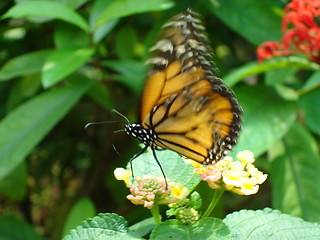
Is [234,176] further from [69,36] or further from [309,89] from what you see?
[69,36]

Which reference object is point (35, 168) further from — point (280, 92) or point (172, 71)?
point (172, 71)

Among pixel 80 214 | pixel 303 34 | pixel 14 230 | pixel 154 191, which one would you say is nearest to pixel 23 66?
pixel 80 214

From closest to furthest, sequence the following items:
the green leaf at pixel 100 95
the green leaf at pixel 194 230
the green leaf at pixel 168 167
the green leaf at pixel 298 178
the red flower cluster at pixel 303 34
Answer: the green leaf at pixel 194 230 → the green leaf at pixel 168 167 → the red flower cluster at pixel 303 34 → the green leaf at pixel 298 178 → the green leaf at pixel 100 95

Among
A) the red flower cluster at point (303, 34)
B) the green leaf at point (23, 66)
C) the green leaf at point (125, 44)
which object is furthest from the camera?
the green leaf at point (125, 44)

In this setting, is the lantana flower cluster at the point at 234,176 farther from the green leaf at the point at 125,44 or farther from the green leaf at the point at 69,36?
the green leaf at the point at 125,44

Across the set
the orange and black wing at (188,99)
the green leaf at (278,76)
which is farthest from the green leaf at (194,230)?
the green leaf at (278,76)

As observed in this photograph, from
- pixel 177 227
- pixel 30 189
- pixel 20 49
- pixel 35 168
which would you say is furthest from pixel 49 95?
pixel 177 227
